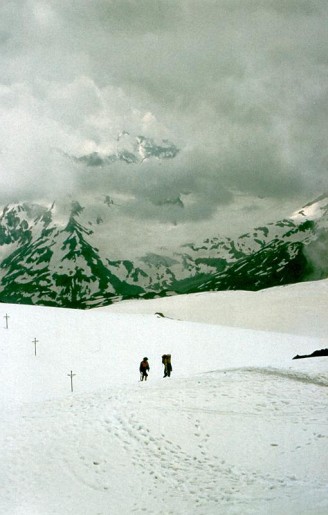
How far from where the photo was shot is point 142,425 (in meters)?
19.0

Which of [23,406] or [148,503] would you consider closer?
[148,503]

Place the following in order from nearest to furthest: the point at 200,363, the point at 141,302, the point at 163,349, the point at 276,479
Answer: the point at 276,479 → the point at 200,363 → the point at 163,349 → the point at 141,302

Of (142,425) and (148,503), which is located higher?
(142,425)

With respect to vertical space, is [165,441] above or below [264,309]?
below

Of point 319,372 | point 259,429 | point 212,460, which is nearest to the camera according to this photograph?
point 212,460

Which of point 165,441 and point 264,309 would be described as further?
point 264,309

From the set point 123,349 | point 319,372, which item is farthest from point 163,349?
point 319,372

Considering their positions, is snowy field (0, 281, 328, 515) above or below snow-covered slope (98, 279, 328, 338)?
below

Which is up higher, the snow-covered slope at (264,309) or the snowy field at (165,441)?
the snow-covered slope at (264,309)

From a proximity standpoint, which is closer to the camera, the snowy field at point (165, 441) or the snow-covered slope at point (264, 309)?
the snowy field at point (165, 441)

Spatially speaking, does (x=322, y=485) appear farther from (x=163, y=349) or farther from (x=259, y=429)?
(x=163, y=349)

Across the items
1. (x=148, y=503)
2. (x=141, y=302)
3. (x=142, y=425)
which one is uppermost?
A: (x=141, y=302)

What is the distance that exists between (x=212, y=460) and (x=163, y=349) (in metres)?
27.1

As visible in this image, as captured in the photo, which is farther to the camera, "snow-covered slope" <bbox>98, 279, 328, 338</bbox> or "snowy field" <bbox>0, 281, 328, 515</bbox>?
"snow-covered slope" <bbox>98, 279, 328, 338</bbox>
